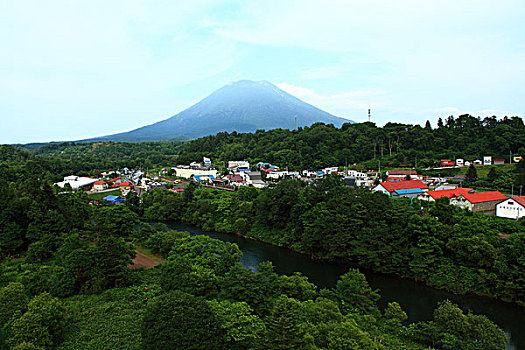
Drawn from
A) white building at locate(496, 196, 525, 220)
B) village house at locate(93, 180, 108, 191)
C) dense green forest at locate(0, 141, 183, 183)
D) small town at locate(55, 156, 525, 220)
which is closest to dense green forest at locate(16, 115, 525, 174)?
dense green forest at locate(0, 141, 183, 183)

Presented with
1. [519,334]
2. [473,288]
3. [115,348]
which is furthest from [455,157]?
[115,348]

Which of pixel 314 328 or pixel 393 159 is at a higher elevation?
pixel 393 159

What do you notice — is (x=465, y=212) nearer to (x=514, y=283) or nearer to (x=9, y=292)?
(x=514, y=283)

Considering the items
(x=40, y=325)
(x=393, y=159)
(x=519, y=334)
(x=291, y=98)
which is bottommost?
(x=519, y=334)

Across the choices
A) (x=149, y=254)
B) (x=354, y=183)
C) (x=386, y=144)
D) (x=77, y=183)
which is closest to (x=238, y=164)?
(x=354, y=183)

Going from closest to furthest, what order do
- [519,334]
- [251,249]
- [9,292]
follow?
[9,292]
[519,334]
[251,249]

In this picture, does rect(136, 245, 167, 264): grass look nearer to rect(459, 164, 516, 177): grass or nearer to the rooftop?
the rooftop

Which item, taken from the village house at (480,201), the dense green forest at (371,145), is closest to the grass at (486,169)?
the dense green forest at (371,145)

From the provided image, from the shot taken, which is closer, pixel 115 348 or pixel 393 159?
pixel 115 348
